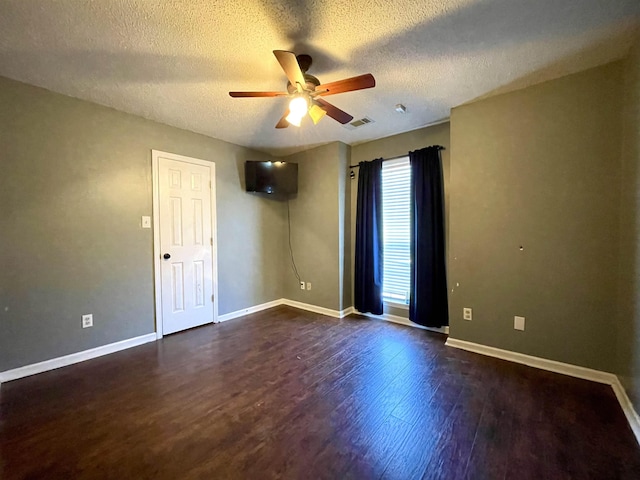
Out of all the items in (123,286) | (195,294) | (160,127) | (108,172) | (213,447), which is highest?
(160,127)

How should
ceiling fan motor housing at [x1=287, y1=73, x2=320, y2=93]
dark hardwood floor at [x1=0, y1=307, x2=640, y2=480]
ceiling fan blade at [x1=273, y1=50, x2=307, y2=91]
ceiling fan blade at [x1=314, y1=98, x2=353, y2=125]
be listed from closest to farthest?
1. dark hardwood floor at [x1=0, y1=307, x2=640, y2=480]
2. ceiling fan blade at [x1=273, y1=50, x2=307, y2=91]
3. ceiling fan motor housing at [x1=287, y1=73, x2=320, y2=93]
4. ceiling fan blade at [x1=314, y1=98, x2=353, y2=125]

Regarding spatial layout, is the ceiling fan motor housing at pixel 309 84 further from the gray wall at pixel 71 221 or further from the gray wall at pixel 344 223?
the gray wall at pixel 71 221

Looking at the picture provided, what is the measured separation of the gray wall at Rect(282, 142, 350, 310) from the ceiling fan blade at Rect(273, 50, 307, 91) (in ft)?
6.83

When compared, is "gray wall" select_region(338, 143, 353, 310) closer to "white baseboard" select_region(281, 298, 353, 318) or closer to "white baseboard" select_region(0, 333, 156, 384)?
"white baseboard" select_region(281, 298, 353, 318)

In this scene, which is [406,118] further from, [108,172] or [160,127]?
[108,172]

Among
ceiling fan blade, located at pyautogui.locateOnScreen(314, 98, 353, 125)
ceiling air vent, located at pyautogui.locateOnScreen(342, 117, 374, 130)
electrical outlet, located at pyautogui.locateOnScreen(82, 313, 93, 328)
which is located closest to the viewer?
ceiling fan blade, located at pyautogui.locateOnScreen(314, 98, 353, 125)

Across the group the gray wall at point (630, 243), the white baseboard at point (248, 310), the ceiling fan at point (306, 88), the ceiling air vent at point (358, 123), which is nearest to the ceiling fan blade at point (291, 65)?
the ceiling fan at point (306, 88)

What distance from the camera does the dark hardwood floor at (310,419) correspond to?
1443mm

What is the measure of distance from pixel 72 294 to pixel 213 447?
7.02ft

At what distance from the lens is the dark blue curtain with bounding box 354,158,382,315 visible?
3.78 metres

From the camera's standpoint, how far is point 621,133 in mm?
2086

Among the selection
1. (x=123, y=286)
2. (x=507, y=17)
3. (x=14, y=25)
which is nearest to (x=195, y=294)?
(x=123, y=286)

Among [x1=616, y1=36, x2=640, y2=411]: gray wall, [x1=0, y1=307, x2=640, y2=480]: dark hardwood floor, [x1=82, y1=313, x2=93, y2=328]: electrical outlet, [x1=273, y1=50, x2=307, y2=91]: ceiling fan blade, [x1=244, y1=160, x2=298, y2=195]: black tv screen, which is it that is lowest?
[x1=0, y1=307, x2=640, y2=480]: dark hardwood floor

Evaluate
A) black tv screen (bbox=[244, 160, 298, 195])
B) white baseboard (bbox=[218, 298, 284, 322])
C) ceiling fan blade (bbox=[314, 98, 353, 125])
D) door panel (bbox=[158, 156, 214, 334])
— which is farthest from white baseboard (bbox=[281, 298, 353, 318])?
ceiling fan blade (bbox=[314, 98, 353, 125])
